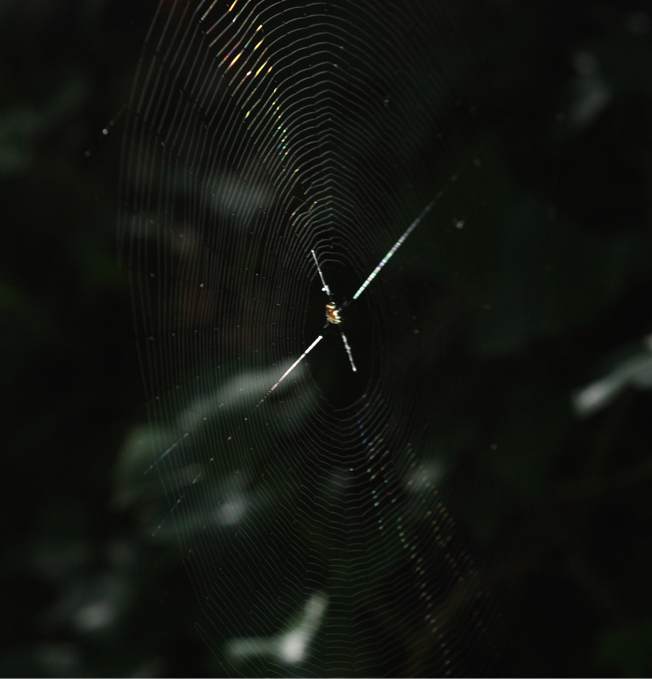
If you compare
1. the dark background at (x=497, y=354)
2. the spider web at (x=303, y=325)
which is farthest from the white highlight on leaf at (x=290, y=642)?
the dark background at (x=497, y=354)

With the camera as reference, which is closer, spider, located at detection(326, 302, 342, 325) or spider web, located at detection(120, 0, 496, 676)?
spider web, located at detection(120, 0, 496, 676)

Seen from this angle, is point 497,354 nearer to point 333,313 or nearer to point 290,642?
point 333,313

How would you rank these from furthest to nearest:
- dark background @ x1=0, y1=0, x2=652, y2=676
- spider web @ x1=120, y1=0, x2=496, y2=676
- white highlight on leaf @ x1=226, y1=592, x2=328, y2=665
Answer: dark background @ x1=0, y1=0, x2=652, y2=676
white highlight on leaf @ x1=226, y1=592, x2=328, y2=665
spider web @ x1=120, y1=0, x2=496, y2=676

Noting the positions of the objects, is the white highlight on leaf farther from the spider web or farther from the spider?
the spider

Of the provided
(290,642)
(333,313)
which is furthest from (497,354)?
(290,642)

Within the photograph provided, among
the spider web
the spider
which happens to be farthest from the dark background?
the spider

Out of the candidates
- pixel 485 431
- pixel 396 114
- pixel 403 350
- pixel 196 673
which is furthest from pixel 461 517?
pixel 396 114
